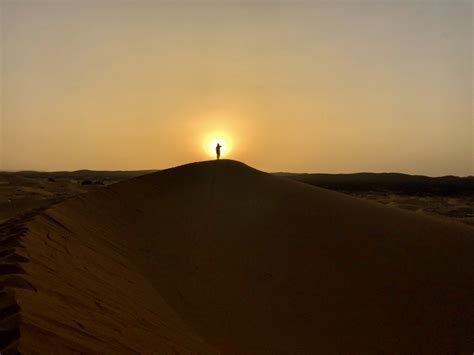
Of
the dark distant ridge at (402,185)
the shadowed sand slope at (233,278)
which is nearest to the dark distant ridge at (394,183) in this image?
the dark distant ridge at (402,185)

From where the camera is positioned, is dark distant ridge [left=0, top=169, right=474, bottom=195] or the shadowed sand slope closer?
the shadowed sand slope

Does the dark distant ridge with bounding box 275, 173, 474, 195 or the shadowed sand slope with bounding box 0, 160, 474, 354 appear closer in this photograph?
the shadowed sand slope with bounding box 0, 160, 474, 354

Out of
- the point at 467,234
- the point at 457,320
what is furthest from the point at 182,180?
the point at 457,320

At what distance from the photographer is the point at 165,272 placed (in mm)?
7297

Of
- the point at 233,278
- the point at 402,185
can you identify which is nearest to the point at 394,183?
the point at 402,185

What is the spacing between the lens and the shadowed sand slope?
164 inches

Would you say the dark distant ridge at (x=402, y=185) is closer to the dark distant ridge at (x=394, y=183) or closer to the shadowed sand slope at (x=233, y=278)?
the dark distant ridge at (x=394, y=183)

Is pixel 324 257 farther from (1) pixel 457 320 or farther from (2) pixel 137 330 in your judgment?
(2) pixel 137 330

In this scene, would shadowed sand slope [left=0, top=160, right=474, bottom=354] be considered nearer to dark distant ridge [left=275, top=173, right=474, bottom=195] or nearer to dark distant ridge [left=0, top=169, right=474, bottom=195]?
dark distant ridge [left=0, top=169, right=474, bottom=195]

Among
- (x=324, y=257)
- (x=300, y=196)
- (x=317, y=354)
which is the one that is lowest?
(x=317, y=354)

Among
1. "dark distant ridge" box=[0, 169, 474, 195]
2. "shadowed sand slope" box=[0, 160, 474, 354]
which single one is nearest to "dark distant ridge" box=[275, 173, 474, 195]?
"dark distant ridge" box=[0, 169, 474, 195]

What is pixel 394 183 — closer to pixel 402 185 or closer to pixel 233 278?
pixel 402 185

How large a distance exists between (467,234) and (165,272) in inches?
278

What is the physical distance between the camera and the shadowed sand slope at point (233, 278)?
4.18m
